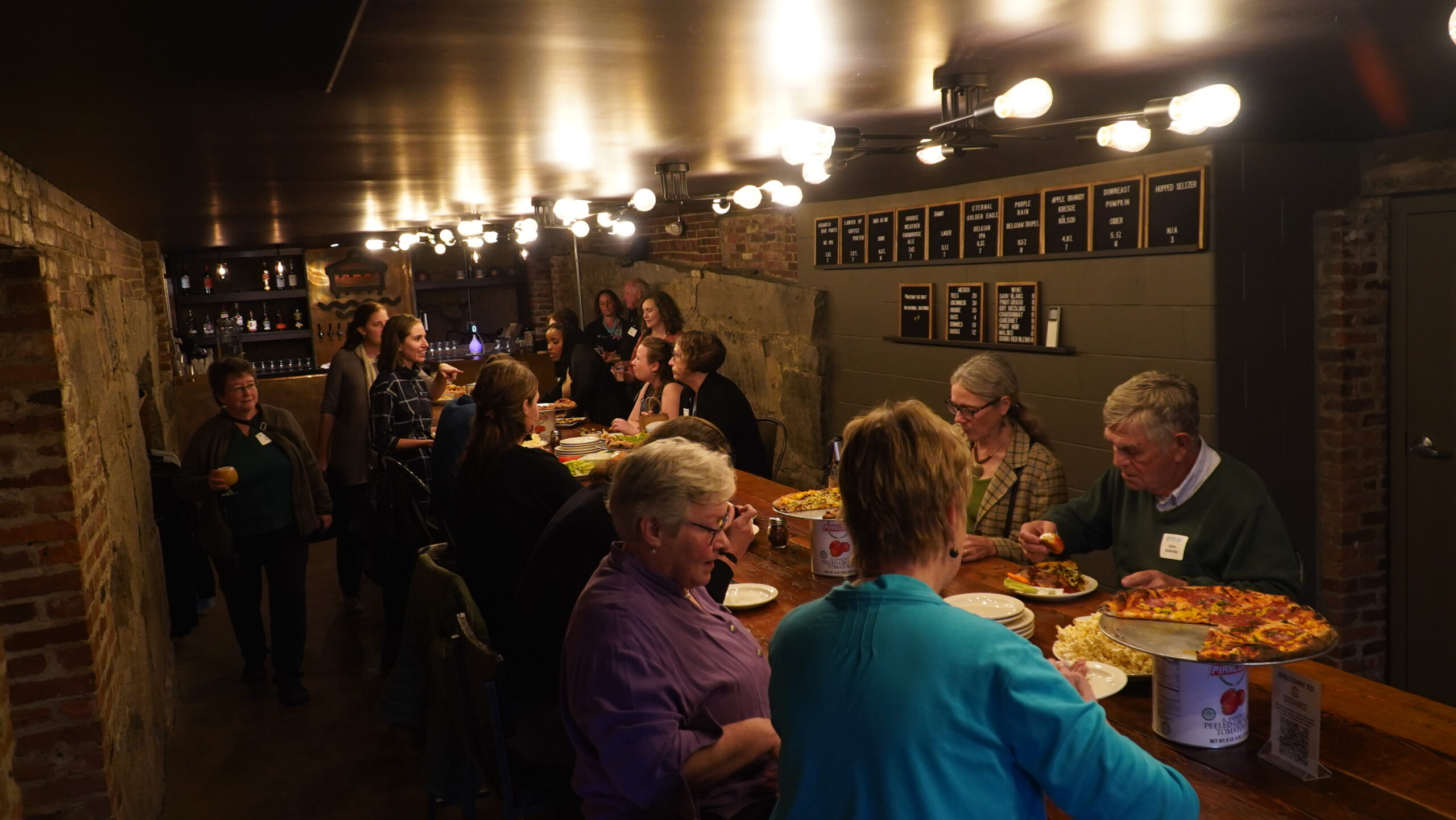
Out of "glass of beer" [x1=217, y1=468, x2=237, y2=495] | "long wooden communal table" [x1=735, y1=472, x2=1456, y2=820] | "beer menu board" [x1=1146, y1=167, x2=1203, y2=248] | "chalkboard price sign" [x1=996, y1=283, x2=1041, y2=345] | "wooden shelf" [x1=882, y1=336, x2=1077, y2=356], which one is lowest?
"long wooden communal table" [x1=735, y1=472, x2=1456, y2=820]

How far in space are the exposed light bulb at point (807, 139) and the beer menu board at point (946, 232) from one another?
3.17 meters

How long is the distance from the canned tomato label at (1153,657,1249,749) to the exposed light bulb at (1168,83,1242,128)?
1358 millimetres

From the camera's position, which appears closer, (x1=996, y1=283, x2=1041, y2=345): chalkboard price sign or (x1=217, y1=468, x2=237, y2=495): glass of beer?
(x1=217, y1=468, x2=237, y2=495): glass of beer

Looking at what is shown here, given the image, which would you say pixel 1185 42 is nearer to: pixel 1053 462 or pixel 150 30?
pixel 1053 462

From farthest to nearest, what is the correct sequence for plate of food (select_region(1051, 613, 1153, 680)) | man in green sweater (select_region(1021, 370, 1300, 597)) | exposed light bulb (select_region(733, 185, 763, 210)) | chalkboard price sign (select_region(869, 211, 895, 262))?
chalkboard price sign (select_region(869, 211, 895, 262)), exposed light bulb (select_region(733, 185, 763, 210)), man in green sweater (select_region(1021, 370, 1300, 597)), plate of food (select_region(1051, 613, 1153, 680))

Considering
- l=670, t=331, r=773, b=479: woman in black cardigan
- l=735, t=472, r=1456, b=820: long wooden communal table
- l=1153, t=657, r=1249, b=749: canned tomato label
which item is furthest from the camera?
l=670, t=331, r=773, b=479: woman in black cardigan

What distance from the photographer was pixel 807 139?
2752 millimetres

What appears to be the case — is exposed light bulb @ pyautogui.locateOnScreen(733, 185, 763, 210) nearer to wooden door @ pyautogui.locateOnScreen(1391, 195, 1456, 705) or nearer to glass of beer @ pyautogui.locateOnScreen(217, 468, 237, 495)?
glass of beer @ pyautogui.locateOnScreen(217, 468, 237, 495)

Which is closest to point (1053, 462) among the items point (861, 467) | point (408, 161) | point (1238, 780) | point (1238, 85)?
Result: point (1238, 85)

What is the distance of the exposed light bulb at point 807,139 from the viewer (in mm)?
2740

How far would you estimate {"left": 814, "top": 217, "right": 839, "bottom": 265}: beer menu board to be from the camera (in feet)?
23.2

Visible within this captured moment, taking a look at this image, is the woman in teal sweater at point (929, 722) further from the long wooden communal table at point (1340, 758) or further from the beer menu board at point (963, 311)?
the beer menu board at point (963, 311)

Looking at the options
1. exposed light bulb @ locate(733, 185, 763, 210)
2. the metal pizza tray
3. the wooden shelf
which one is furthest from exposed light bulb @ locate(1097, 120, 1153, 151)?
the wooden shelf

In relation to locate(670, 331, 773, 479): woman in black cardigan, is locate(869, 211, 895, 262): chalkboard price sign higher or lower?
higher
